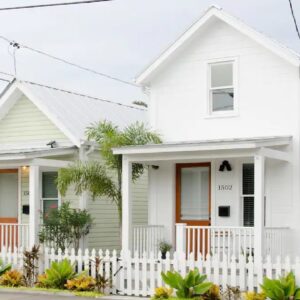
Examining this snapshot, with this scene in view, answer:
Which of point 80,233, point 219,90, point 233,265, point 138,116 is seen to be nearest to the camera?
point 233,265

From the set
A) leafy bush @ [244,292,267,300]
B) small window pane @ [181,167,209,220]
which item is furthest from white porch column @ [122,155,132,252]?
leafy bush @ [244,292,267,300]

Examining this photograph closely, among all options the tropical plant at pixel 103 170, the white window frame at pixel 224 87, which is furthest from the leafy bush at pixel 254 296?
the tropical plant at pixel 103 170

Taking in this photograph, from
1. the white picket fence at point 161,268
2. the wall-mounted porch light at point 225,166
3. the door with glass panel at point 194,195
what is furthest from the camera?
the door with glass panel at point 194,195

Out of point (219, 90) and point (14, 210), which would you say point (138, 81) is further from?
point (14, 210)

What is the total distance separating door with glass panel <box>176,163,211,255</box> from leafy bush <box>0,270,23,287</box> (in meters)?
4.13

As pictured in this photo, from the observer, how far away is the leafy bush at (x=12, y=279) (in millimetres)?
16734

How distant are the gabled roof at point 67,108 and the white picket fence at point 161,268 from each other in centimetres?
472

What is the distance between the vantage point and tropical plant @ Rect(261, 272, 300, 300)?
1336 centimetres

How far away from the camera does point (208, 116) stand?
711 inches

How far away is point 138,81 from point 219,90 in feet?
7.44

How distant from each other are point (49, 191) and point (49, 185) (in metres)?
0.17

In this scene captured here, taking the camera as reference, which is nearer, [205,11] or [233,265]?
[233,265]

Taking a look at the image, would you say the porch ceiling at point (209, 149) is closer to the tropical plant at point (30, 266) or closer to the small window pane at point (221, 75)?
the small window pane at point (221, 75)

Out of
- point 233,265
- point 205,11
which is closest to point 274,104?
point 205,11
